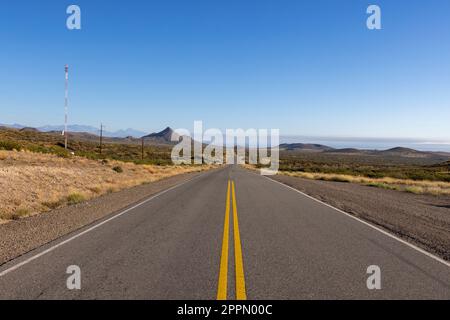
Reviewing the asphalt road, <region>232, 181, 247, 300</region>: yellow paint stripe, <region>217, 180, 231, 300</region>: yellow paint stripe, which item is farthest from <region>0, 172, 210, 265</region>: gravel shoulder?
<region>232, 181, 247, 300</region>: yellow paint stripe

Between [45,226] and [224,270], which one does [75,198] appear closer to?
[45,226]

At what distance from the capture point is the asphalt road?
196 inches

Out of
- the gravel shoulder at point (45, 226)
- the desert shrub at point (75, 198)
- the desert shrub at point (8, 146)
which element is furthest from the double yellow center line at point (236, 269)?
the desert shrub at point (8, 146)

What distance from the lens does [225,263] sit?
246 inches

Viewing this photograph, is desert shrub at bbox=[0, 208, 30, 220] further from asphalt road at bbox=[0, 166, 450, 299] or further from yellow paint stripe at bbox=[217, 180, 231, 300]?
yellow paint stripe at bbox=[217, 180, 231, 300]

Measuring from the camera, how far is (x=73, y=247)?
7.37 meters

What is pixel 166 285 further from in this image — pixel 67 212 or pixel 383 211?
pixel 383 211

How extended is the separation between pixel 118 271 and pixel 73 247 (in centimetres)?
210

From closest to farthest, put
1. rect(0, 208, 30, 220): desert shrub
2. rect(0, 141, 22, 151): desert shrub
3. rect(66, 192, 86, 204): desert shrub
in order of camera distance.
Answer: rect(0, 208, 30, 220): desert shrub, rect(66, 192, 86, 204): desert shrub, rect(0, 141, 22, 151): desert shrub

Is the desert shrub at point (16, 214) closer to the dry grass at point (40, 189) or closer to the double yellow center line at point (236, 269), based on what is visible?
the dry grass at point (40, 189)

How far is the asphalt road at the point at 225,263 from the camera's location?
4.98 metres

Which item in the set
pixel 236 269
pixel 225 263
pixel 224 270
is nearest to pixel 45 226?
pixel 225 263
